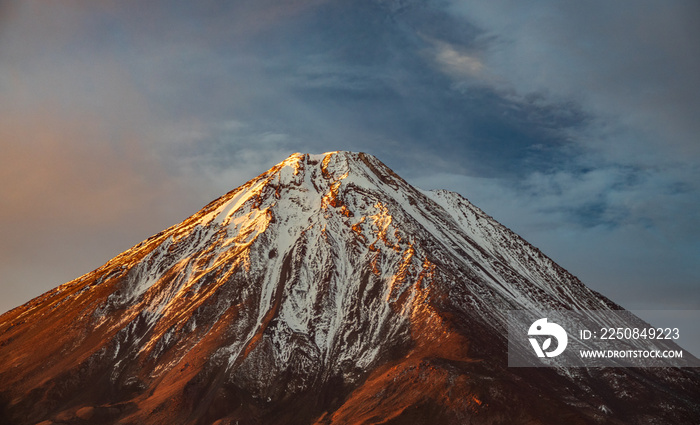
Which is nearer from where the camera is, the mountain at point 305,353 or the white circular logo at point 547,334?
the mountain at point 305,353

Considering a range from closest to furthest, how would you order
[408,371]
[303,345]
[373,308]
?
[408,371] < [303,345] < [373,308]

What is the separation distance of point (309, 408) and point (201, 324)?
44.4 meters

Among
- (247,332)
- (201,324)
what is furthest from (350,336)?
(201,324)

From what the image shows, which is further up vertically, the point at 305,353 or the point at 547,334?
the point at 547,334

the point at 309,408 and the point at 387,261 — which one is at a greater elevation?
the point at 387,261

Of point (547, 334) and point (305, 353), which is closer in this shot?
point (305, 353)

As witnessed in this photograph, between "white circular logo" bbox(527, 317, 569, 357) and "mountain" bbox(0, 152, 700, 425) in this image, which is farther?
"white circular logo" bbox(527, 317, 569, 357)

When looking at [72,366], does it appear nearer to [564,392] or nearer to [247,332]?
[247,332]

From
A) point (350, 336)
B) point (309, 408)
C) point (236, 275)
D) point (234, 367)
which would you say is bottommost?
point (309, 408)

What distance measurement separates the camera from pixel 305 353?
522 ft

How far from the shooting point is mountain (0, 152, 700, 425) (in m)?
132

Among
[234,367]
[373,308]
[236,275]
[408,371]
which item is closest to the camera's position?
[408,371]

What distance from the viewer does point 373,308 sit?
174m

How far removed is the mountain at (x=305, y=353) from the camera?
13238 centimetres
